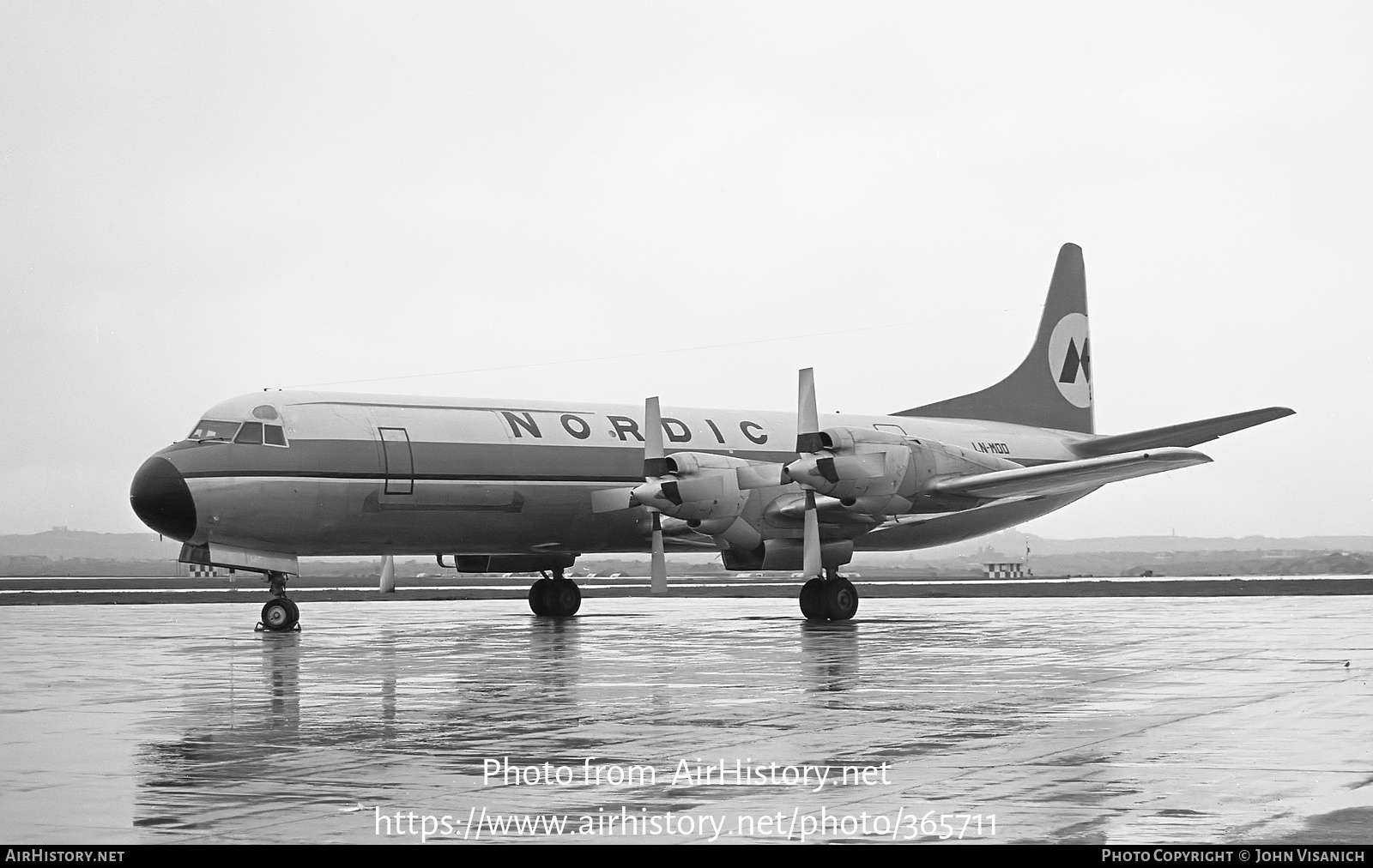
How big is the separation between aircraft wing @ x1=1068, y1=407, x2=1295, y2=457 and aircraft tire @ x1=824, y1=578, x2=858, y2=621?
24.2 ft

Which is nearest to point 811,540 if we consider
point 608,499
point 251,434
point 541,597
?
point 608,499

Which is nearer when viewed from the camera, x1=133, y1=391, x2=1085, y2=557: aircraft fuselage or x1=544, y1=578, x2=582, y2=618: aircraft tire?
x1=133, y1=391, x2=1085, y2=557: aircraft fuselage

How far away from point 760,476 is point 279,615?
7.91 m

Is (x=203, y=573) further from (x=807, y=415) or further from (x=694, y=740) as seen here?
(x=694, y=740)

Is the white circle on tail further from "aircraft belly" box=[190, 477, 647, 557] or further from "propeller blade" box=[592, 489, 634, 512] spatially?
"propeller blade" box=[592, 489, 634, 512]

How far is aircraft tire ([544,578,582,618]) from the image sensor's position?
2559 centimetres

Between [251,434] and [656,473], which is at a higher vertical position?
[251,434]

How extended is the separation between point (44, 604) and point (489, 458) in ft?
60.0

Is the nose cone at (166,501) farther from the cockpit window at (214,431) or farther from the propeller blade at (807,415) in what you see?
the propeller blade at (807,415)

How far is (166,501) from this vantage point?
66.9ft

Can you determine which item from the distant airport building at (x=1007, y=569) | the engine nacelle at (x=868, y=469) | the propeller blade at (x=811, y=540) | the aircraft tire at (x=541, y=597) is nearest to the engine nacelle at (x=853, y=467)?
the engine nacelle at (x=868, y=469)

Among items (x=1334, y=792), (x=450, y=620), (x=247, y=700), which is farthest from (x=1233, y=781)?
(x=450, y=620)

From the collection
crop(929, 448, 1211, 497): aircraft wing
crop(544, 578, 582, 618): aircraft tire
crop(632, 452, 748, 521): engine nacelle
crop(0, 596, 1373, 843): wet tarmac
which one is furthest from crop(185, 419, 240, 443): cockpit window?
crop(929, 448, 1211, 497): aircraft wing

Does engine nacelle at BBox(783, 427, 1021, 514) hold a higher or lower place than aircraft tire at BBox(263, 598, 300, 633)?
higher
